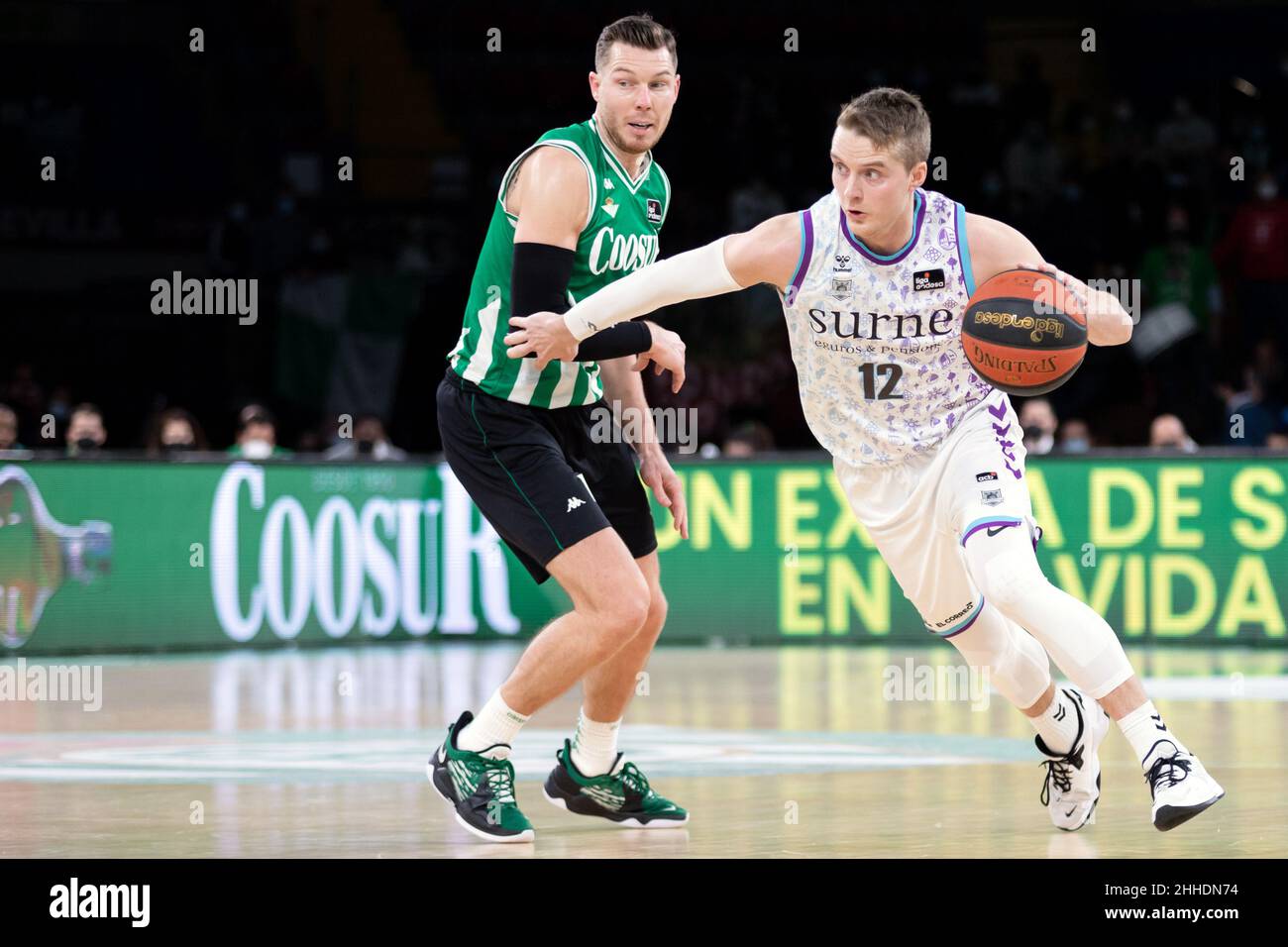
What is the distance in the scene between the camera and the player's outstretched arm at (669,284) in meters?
6.28

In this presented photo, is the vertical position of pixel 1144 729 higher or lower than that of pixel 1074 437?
lower

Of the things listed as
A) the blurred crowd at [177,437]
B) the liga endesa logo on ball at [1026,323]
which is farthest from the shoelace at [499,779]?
the blurred crowd at [177,437]

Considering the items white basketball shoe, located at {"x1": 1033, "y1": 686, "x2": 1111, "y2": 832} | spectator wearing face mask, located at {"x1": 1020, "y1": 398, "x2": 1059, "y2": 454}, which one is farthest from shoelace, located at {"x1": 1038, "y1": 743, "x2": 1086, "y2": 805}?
spectator wearing face mask, located at {"x1": 1020, "y1": 398, "x2": 1059, "y2": 454}

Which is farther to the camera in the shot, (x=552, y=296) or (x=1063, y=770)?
(x=1063, y=770)

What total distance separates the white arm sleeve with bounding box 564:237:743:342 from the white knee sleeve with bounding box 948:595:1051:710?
144 centimetres

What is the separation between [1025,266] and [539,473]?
1.71m

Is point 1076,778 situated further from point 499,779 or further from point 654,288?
point 654,288

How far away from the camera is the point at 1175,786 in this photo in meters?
5.74

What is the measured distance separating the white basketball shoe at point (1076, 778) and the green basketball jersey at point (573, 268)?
6.61 ft

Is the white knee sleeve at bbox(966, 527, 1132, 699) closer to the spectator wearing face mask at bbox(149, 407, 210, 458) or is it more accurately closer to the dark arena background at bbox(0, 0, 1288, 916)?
the dark arena background at bbox(0, 0, 1288, 916)

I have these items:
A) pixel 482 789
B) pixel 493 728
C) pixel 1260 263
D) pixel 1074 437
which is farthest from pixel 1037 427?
pixel 482 789

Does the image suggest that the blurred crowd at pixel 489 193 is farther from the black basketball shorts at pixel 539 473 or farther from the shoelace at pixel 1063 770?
the shoelace at pixel 1063 770

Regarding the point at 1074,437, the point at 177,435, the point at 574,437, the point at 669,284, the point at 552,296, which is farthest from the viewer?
the point at 1074,437
